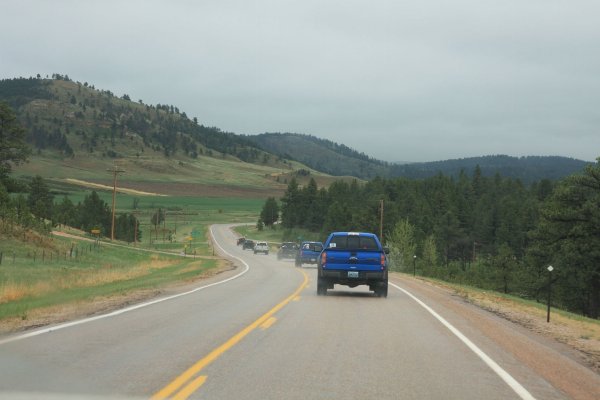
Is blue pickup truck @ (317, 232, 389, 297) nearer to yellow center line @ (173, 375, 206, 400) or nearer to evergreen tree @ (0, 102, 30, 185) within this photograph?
yellow center line @ (173, 375, 206, 400)

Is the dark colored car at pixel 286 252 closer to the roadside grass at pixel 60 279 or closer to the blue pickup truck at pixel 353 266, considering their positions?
the roadside grass at pixel 60 279

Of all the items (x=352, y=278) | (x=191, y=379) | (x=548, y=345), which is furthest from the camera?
(x=352, y=278)

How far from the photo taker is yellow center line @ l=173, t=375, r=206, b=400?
7.27 m

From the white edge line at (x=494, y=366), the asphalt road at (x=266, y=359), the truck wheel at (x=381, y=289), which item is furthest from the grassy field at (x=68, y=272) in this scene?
the white edge line at (x=494, y=366)

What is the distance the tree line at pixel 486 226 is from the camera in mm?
53938

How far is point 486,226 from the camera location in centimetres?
13838

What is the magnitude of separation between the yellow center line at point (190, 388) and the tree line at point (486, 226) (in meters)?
36.0

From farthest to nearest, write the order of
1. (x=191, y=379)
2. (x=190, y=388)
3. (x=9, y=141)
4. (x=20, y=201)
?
(x=20, y=201)
(x=9, y=141)
(x=191, y=379)
(x=190, y=388)

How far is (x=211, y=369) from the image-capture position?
8.82m

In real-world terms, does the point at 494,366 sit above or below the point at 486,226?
below

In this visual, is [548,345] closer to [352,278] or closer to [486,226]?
[352,278]

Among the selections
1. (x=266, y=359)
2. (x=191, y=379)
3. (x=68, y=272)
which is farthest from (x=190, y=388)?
(x=68, y=272)

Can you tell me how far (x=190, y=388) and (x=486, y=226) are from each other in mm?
136258

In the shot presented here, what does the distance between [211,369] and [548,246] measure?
53507 millimetres
